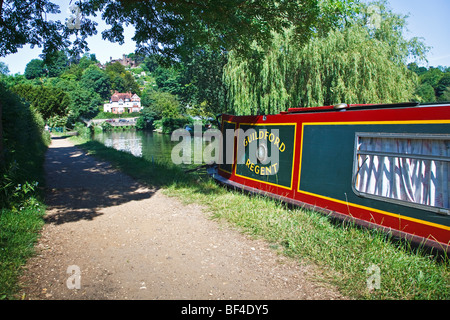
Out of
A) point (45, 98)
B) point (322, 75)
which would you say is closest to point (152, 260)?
point (322, 75)

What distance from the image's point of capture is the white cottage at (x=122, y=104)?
108875 mm

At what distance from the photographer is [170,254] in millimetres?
3896

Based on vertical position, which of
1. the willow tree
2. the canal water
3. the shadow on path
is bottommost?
the canal water

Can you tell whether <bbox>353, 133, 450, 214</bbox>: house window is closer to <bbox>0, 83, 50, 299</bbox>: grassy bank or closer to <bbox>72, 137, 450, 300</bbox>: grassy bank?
<bbox>72, 137, 450, 300</bbox>: grassy bank

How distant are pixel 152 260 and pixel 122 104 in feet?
379

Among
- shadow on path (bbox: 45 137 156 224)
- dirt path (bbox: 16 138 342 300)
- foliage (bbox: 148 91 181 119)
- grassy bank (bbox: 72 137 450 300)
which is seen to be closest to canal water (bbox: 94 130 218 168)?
shadow on path (bbox: 45 137 156 224)

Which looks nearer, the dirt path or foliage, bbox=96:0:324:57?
the dirt path

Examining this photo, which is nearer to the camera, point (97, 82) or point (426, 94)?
point (426, 94)

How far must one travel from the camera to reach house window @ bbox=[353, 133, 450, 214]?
10.9ft

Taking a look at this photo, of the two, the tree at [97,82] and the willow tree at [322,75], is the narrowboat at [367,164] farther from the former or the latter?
the tree at [97,82]

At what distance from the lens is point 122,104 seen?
110625 mm

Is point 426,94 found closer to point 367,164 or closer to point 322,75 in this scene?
point 322,75

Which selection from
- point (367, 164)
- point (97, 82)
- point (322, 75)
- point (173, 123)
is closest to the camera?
point (367, 164)
